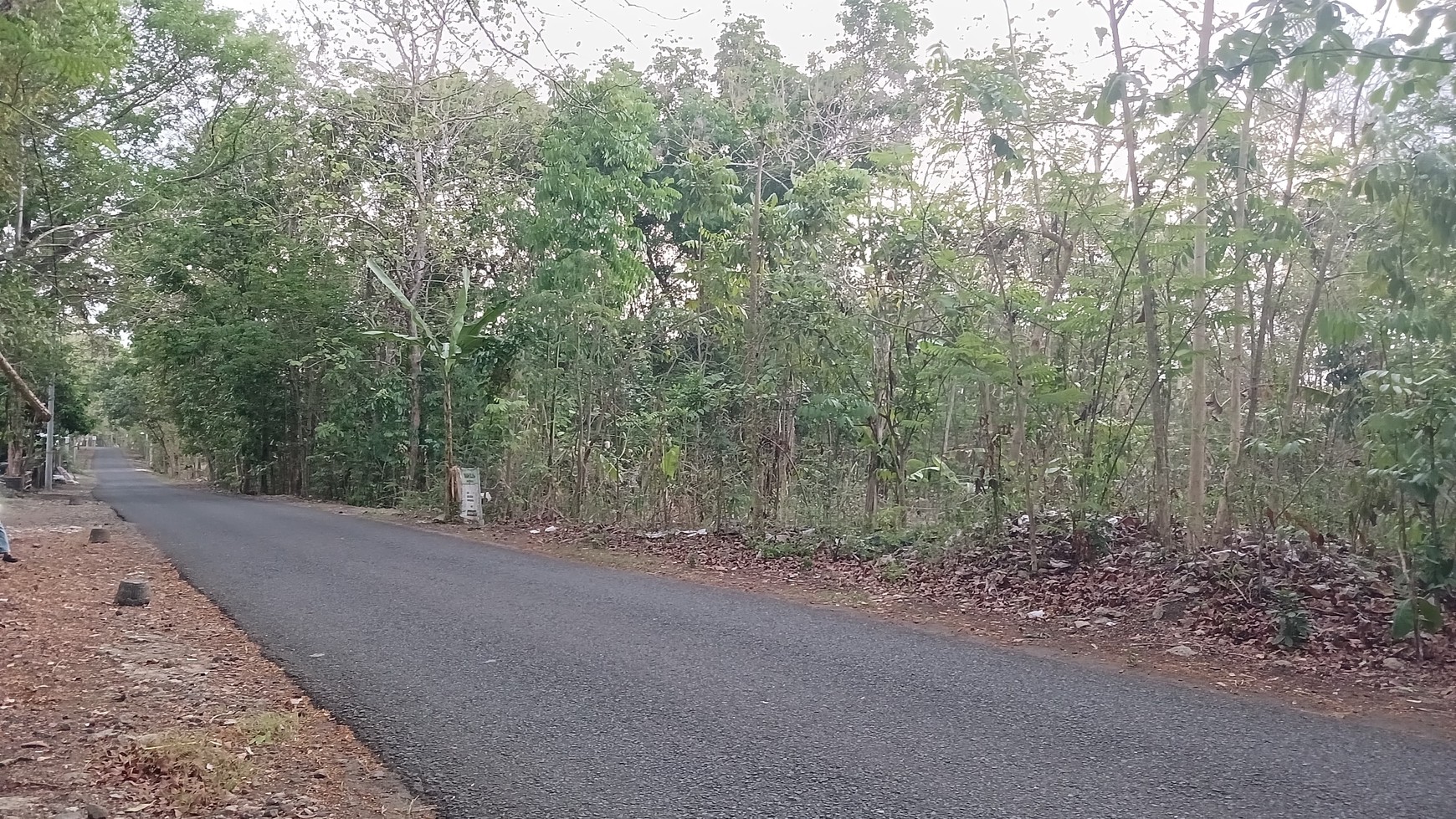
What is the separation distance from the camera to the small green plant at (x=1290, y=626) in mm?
5996

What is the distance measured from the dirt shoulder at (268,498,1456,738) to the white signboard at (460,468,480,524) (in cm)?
575

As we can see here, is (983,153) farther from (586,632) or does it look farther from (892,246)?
(586,632)

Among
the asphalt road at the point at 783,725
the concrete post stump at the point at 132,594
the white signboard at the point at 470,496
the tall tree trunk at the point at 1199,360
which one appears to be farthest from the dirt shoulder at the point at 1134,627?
the white signboard at the point at 470,496

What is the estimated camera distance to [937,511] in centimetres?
1002

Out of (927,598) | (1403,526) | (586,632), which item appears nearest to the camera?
(1403,526)

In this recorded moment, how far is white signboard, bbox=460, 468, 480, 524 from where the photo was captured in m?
16.1

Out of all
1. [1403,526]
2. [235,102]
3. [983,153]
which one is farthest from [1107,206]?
[235,102]

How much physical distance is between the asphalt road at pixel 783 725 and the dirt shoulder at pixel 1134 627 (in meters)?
0.37

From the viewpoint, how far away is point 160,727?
475 cm

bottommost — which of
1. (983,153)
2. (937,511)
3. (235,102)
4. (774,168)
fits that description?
(937,511)

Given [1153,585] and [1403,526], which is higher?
[1403,526]

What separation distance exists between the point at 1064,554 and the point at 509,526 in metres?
8.99

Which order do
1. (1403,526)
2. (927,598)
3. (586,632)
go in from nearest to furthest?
(1403,526) < (586,632) < (927,598)

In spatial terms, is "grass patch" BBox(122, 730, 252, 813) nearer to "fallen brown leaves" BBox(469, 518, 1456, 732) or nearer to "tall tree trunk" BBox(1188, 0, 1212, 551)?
"fallen brown leaves" BBox(469, 518, 1456, 732)
